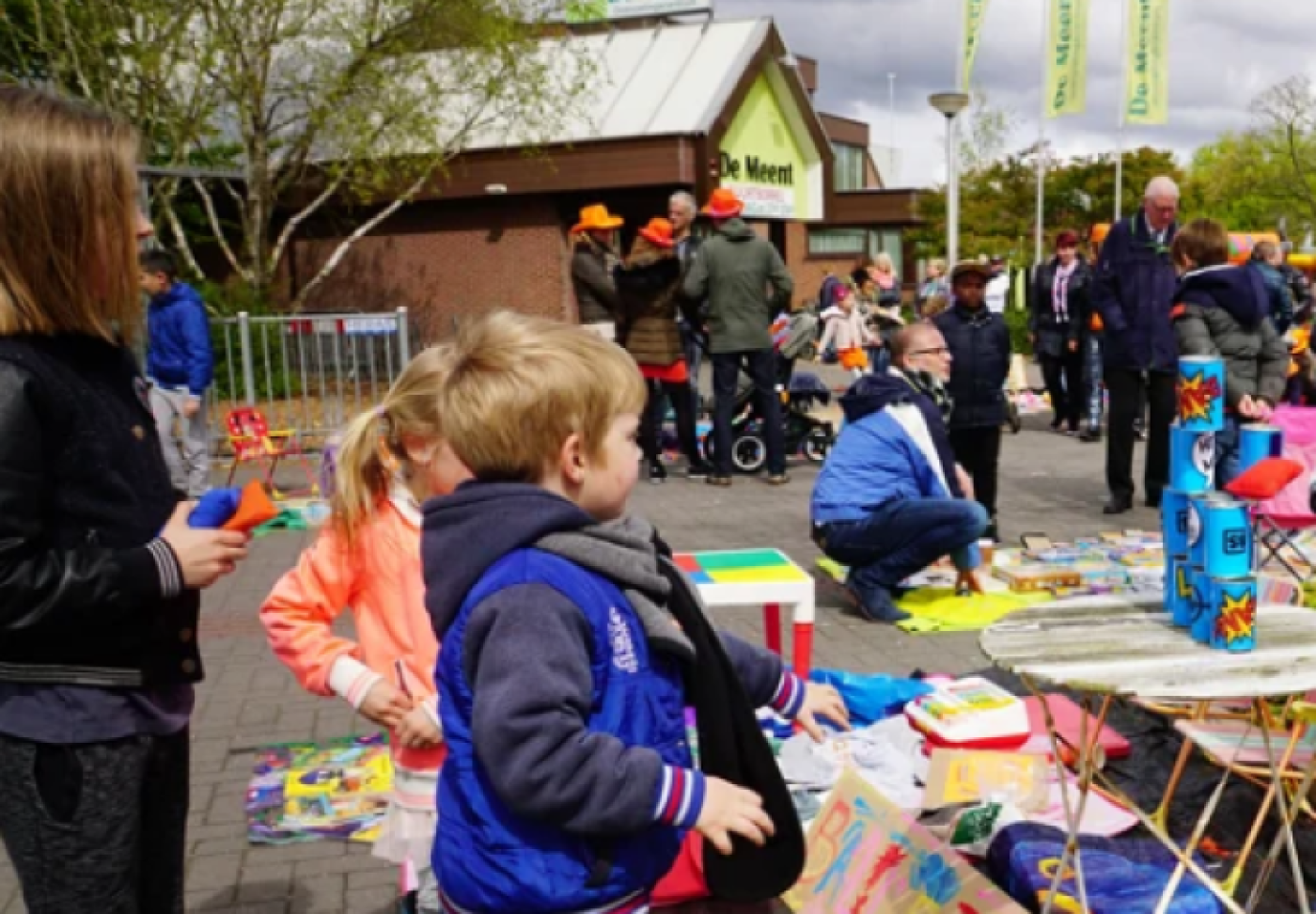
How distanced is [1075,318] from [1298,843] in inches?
409

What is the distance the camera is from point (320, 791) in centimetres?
459

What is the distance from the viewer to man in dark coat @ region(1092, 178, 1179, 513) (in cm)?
895

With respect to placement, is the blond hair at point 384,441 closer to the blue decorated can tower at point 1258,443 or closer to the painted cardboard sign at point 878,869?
the painted cardboard sign at point 878,869

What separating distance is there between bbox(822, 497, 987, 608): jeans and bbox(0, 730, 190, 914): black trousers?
4.66 metres

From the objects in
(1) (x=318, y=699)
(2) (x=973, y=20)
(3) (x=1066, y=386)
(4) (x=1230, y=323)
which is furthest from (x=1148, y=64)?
(1) (x=318, y=699)

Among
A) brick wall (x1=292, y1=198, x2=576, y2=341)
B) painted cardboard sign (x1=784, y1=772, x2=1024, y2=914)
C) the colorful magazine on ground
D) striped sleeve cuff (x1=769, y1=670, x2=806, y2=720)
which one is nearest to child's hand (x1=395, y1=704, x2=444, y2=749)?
striped sleeve cuff (x1=769, y1=670, x2=806, y2=720)

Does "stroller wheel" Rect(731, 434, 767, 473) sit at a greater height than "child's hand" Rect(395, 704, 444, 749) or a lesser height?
lesser

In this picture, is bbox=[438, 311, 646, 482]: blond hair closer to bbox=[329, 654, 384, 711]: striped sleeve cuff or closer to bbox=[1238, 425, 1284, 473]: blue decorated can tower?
bbox=[329, 654, 384, 711]: striped sleeve cuff

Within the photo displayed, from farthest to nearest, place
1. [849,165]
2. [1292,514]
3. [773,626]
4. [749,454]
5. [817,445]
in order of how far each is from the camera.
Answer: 1. [849,165]
2. [817,445]
3. [749,454]
4. [1292,514]
5. [773,626]

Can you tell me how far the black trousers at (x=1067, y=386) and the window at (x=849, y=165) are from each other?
3745 cm

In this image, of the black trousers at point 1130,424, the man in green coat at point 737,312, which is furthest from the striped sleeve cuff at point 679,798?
the man in green coat at point 737,312

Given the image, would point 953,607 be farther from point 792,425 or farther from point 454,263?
point 454,263

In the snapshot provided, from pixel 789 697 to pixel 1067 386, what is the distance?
12460 mm

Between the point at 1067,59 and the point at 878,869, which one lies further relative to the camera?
the point at 1067,59
